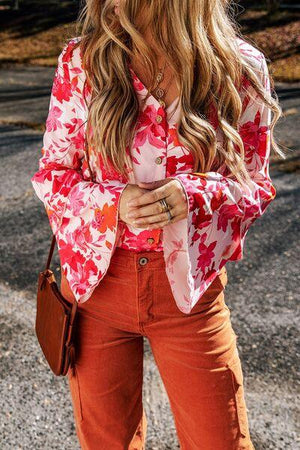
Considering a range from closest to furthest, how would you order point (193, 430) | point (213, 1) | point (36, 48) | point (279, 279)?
point (213, 1)
point (193, 430)
point (279, 279)
point (36, 48)

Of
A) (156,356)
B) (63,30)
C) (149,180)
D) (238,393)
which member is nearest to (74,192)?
(149,180)

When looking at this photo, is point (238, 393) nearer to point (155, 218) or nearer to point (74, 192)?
point (155, 218)

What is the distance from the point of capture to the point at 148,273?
154cm

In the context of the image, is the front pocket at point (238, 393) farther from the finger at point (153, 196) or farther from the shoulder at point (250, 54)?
the shoulder at point (250, 54)

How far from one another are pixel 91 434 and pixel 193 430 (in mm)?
272

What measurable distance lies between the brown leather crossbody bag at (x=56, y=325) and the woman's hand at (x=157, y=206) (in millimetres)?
235

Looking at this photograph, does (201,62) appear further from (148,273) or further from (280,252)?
(280,252)

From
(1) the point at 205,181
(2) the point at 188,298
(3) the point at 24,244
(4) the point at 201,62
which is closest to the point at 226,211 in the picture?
(1) the point at 205,181

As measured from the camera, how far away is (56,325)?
171cm

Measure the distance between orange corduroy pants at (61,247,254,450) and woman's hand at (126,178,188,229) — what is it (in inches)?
5.4

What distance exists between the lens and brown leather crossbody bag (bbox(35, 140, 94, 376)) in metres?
1.64

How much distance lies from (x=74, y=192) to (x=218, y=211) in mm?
354

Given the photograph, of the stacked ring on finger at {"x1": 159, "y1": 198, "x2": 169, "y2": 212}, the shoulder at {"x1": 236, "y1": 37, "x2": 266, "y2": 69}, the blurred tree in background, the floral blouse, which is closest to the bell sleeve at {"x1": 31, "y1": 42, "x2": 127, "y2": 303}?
the floral blouse

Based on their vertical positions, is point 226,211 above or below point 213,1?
below
